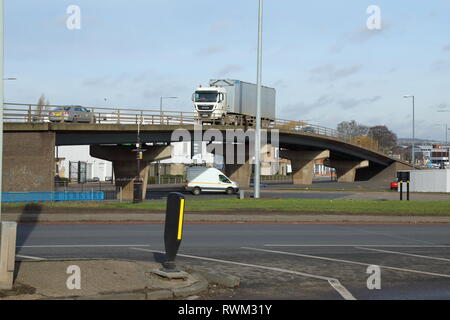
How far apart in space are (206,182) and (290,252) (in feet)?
113

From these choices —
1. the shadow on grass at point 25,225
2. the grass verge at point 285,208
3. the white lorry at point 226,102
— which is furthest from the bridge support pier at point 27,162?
the white lorry at point 226,102

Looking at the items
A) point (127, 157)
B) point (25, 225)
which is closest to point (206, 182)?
point (127, 157)

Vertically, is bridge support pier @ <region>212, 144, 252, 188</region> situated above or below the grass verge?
above

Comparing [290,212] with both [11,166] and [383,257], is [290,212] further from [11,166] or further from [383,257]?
[11,166]

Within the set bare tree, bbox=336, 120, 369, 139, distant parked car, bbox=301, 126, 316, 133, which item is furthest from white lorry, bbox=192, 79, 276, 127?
bare tree, bbox=336, 120, 369, 139

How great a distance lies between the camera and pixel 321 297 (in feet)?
30.2

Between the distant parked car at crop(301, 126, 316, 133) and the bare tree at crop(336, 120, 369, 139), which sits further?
the bare tree at crop(336, 120, 369, 139)

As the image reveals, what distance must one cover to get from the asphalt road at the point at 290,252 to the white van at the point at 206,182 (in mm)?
26326

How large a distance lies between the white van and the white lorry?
4.60 metres

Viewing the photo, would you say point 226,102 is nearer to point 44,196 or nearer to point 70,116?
point 70,116

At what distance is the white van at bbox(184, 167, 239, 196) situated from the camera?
159ft

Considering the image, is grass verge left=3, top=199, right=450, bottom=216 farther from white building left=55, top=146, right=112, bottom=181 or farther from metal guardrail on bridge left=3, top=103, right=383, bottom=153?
white building left=55, top=146, right=112, bottom=181

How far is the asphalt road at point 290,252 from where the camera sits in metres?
10.0
